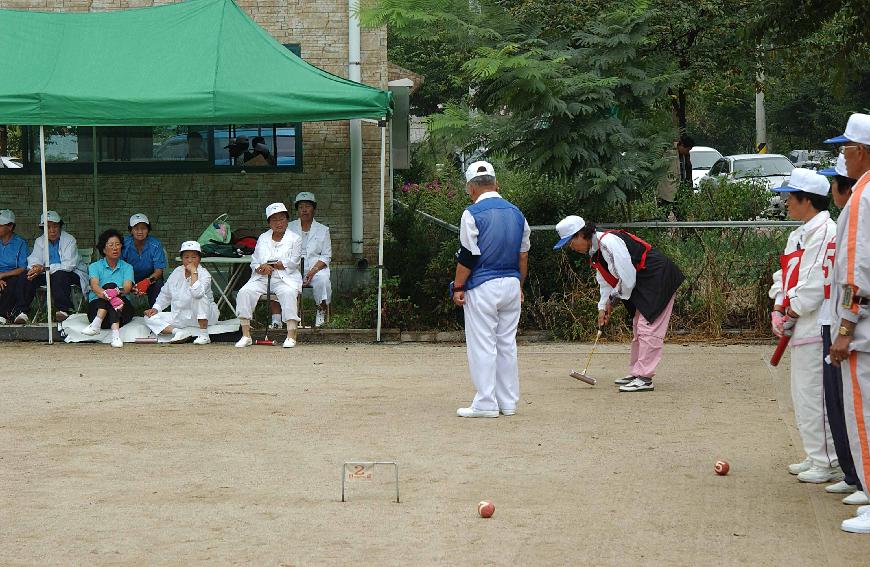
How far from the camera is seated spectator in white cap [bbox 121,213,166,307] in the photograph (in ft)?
51.0

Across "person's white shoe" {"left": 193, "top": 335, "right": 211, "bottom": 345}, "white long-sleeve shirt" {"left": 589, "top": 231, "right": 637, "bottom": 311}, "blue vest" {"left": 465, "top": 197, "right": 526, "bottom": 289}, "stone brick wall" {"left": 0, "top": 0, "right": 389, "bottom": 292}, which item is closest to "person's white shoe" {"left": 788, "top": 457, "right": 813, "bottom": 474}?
"blue vest" {"left": 465, "top": 197, "right": 526, "bottom": 289}

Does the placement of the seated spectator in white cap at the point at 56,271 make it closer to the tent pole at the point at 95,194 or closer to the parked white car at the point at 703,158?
the tent pole at the point at 95,194

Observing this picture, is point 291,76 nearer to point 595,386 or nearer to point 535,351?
point 535,351

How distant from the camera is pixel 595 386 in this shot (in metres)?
11.6

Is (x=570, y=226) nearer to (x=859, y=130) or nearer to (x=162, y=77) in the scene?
(x=859, y=130)

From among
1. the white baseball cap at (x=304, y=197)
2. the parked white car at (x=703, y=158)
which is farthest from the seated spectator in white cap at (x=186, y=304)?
the parked white car at (x=703, y=158)

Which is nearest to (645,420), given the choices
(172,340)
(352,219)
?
(172,340)

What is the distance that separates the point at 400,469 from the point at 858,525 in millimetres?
2786

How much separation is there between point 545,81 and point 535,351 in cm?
289

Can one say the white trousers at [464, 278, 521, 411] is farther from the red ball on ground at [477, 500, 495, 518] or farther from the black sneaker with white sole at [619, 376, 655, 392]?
the red ball on ground at [477, 500, 495, 518]

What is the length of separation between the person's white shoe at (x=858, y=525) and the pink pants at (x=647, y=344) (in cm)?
470

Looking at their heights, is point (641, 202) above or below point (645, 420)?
above

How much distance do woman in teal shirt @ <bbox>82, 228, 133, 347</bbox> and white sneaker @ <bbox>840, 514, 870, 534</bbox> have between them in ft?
31.9

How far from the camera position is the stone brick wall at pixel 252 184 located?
17672 millimetres
